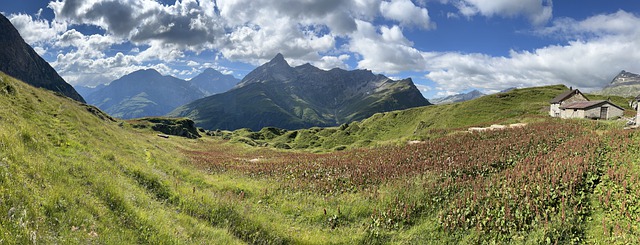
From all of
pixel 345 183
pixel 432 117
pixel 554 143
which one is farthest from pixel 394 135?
pixel 345 183

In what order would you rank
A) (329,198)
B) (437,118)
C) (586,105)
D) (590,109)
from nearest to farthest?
(329,198) < (590,109) < (586,105) < (437,118)

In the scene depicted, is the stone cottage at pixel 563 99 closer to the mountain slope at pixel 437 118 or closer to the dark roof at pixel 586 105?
the mountain slope at pixel 437 118

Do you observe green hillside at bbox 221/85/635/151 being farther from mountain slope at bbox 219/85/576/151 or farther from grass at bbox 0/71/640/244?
grass at bbox 0/71/640/244

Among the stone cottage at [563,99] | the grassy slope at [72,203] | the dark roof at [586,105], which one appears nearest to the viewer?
the grassy slope at [72,203]

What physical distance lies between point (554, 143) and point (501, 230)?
14780 mm

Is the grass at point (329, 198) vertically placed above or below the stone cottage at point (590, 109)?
below

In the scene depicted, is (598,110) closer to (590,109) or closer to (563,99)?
(590,109)

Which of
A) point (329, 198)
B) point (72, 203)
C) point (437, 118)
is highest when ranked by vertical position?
point (437, 118)

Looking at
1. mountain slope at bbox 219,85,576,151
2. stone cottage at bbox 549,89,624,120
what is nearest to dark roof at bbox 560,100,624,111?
stone cottage at bbox 549,89,624,120

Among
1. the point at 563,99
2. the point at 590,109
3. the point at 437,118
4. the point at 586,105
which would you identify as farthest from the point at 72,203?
the point at 563,99

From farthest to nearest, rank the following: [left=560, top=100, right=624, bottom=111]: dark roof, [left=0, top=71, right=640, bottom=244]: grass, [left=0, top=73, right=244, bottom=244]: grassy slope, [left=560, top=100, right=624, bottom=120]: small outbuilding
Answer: [left=560, top=100, right=624, bottom=111]: dark roof → [left=560, top=100, right=624, bottom=120]: small outbuilding → [left=0, top=71, right=640, bottom=244]: grass → [left=0, top=73, right=244, bottom=244]: grassy slope

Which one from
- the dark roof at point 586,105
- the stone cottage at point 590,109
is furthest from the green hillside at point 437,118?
the dark roof at point 586,105

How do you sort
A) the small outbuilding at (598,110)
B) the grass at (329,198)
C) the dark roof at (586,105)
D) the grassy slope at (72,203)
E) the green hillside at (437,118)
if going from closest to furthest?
the grassy slope at (72,203)
the grass at (329,198)
the small outbuilding at (598,110)
the dark roof at (586,105)
the green hillside at (437,118)

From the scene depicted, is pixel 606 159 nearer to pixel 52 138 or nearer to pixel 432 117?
pixel 52 138
